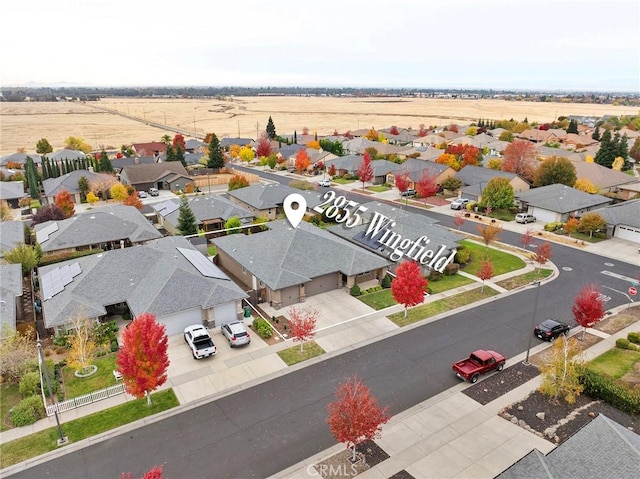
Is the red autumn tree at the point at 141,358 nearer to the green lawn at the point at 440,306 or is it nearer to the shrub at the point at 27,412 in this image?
the shrub at the point at 27,412

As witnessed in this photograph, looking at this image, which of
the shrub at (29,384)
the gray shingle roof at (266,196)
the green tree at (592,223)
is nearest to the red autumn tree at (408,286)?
the shrub at (29,384)

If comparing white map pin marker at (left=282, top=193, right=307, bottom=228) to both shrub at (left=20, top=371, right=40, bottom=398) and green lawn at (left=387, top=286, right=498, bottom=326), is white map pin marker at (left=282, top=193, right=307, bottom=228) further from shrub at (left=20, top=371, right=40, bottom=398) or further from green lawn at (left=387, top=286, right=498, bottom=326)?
shrub at (left=20, top=371, right=40, bottom=398)

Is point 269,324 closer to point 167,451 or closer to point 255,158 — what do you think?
point 167,451

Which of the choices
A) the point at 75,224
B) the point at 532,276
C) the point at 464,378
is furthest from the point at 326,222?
the point at 464,378

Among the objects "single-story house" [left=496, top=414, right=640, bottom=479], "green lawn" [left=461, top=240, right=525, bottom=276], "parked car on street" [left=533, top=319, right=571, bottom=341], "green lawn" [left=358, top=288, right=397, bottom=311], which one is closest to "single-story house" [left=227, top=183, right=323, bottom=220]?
"green lawn" [left=461, top=240, right=525, bottom=276]

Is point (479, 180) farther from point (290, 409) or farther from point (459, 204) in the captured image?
point (290, 409)

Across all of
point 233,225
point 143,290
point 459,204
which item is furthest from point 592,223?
point 143,290
